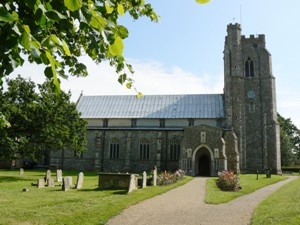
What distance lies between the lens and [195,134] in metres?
37.2

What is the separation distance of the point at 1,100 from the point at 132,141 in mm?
19841

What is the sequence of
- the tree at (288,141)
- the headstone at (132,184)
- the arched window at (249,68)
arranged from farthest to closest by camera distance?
the tree at (288,141) < the arched window at (249,68) < the headstone at (132,184)

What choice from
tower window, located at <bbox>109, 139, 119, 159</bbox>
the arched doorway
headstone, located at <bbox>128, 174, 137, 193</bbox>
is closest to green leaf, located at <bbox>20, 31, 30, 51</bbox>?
headstone, located at <bbox>128, 174, 137, 193</bbox>

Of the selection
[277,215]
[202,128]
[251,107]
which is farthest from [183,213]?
[251,107]

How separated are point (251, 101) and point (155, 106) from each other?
12.4m

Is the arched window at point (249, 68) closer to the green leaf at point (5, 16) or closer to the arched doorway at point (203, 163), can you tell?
the arched doorway at point (203, 163)

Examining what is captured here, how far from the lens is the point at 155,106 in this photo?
45656 mm

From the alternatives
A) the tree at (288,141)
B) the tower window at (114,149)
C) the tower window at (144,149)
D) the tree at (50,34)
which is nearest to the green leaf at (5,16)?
the tree at (50,34)

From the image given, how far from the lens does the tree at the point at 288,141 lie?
61.8 meters

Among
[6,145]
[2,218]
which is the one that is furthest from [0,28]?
[6,145]

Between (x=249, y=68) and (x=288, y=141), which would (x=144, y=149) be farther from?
(x=288, y=141)

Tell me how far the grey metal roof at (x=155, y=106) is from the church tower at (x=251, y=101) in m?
2.77

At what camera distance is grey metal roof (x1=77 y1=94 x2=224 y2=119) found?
43.4m

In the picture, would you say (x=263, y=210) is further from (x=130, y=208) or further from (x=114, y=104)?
(x=114, y=104)
